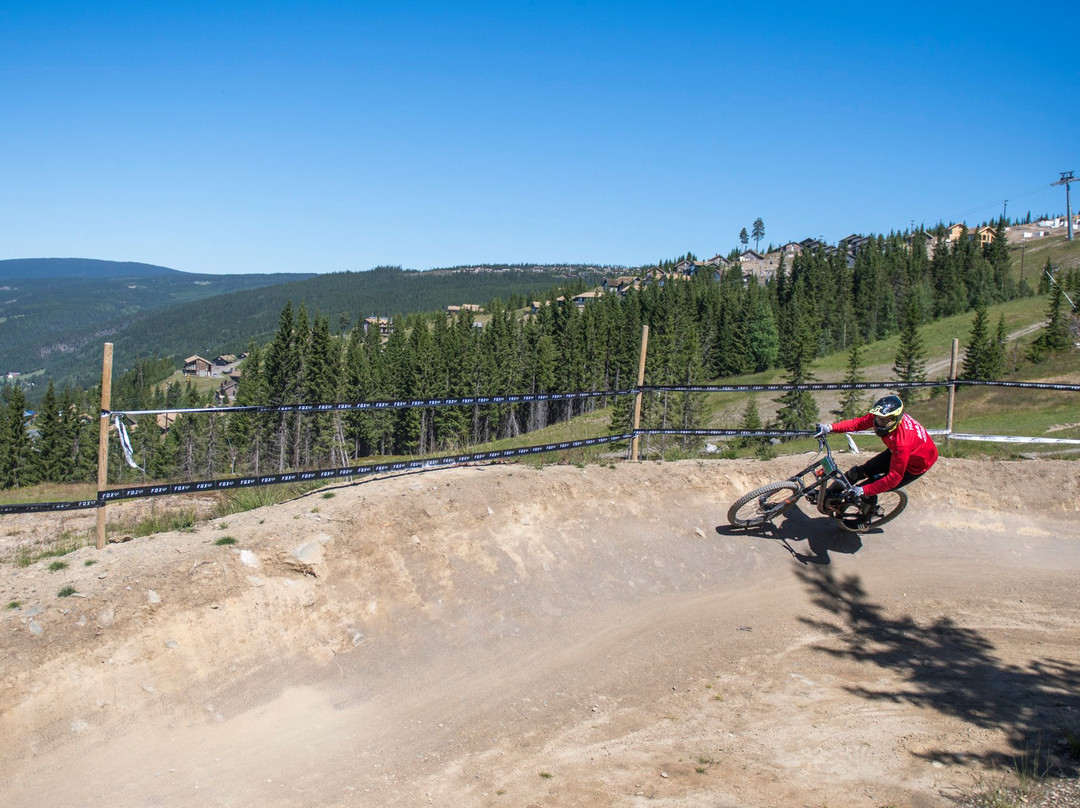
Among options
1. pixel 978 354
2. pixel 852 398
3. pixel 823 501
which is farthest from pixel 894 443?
pixel 978 354

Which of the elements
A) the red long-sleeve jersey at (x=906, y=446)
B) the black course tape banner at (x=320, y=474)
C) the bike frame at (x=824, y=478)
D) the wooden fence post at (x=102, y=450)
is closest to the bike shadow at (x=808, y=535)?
the bike frame at (x=824, y=478)

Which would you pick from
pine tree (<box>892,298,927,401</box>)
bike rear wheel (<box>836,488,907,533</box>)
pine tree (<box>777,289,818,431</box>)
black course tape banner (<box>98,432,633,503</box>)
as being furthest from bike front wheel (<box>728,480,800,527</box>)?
pine tree (<box>892,298,927,401</box>)

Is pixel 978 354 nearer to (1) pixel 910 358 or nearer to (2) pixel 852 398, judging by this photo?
(1) pixel 910 358

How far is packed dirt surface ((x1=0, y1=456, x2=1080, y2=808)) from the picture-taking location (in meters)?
6.11

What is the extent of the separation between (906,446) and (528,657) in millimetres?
5684

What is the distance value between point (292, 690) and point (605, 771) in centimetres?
329

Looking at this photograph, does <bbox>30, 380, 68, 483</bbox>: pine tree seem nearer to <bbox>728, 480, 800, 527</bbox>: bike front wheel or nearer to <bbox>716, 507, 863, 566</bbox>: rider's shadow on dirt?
<bbox>728, 480, 800, 527</bbox>: bike front wheel

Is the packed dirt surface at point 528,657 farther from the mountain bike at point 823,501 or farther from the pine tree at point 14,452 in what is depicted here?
the pine tree at point 14,452

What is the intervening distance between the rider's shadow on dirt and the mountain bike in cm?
18

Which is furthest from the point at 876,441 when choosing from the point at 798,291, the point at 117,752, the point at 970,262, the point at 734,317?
the point at 970,262

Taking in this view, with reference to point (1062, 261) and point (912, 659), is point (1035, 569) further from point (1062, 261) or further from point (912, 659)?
point (1062, 261)

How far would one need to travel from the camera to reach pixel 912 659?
839 centimetres

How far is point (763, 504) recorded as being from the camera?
11242mm

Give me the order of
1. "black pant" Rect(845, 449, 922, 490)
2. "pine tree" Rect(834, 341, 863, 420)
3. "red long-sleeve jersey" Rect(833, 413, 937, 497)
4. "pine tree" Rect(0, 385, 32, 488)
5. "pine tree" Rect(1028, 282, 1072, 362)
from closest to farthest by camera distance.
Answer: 1. "red long-sleeve jersey" Rect(833, 413, 937, 497)
2. "black pant" Rect(845, 449, 922, 490)
3. "pine tree" Rect(834, 341, 863, 420)
4. "pine tree" Rect(1028, 282, 1072, 362)
5. "pine tree" Rect(0, 385, 32, 488)
